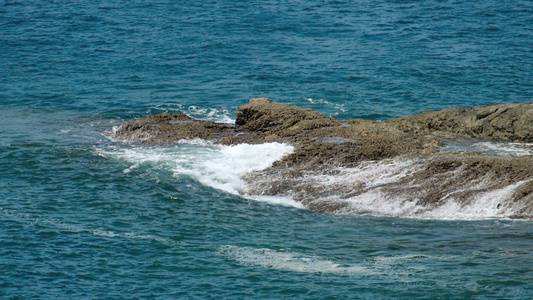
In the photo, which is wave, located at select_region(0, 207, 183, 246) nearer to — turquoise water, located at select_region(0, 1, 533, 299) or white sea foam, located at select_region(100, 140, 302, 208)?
turquoise water, located at select_region(0, 1, 533, 299)

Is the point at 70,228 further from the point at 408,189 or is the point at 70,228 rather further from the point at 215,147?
the point at 408,189

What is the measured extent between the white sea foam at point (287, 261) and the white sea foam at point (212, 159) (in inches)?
161

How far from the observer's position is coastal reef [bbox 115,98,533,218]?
2311cm

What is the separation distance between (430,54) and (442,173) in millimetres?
21986

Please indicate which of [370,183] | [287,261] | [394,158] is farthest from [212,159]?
[287,261]

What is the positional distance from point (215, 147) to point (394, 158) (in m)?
7.71

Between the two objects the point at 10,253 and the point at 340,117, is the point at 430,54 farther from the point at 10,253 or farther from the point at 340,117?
the point at 10,253

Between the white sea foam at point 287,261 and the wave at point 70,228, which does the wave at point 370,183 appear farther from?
the wave at point 70,228

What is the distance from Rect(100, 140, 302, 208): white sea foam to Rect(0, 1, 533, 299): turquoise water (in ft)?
0.37

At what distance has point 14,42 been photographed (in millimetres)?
47688

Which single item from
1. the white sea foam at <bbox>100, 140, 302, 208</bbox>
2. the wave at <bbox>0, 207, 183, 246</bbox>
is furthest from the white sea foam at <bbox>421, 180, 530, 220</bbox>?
the wave at <bbox>0, 207, 183, 246</bbox>

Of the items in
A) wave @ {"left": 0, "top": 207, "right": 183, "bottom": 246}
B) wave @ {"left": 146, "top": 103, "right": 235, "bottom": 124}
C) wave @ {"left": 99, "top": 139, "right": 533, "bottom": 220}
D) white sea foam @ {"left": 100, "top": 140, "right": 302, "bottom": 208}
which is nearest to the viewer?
wave @ {"left": 0, "top": 207, "right": 183, "bottom": 246}

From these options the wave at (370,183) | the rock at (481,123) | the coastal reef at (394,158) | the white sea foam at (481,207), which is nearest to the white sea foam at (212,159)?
the wave at (370,183)

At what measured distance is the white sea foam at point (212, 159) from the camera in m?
26.6
